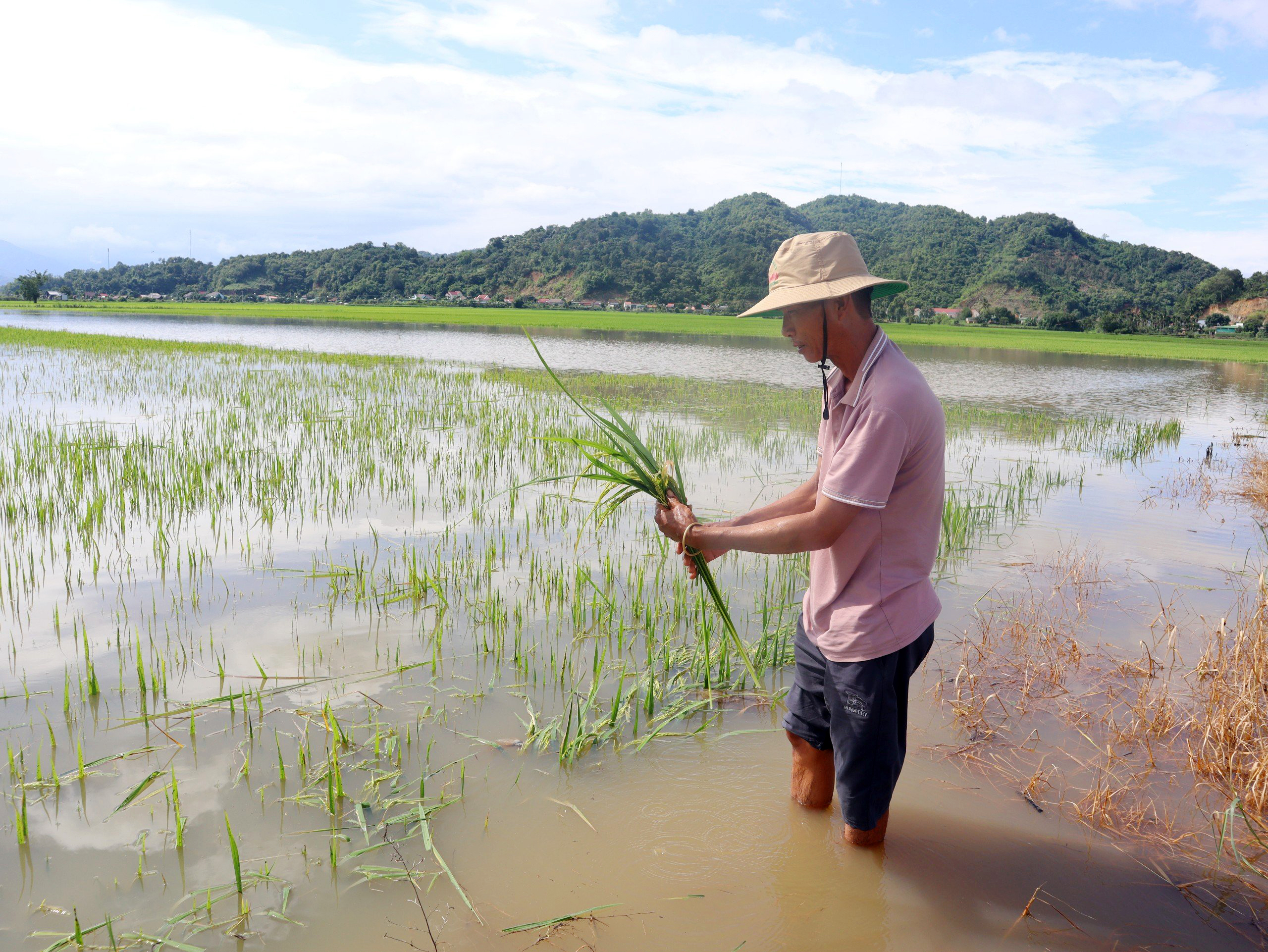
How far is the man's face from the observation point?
200 centimetres

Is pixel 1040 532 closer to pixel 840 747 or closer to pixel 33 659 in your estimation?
pixel 840 747

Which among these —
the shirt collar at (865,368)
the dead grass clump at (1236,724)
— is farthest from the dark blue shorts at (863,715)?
the dead grass clump at (1236,724)

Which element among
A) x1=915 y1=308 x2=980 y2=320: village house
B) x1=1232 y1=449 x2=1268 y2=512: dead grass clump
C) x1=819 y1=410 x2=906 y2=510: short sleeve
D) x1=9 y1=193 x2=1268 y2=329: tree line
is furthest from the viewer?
x1=9 y1=193 x2=1268 y2=329: tree line

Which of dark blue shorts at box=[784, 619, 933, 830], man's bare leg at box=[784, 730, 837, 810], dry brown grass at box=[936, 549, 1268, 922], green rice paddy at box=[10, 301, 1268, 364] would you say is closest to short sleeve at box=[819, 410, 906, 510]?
dark blue shorts at box=[784, 619, 933, 830]

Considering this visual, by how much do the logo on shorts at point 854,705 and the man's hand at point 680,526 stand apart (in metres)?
0.53

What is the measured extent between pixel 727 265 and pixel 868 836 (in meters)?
78.7

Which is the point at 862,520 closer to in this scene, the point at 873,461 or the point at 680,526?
the point at 873,461

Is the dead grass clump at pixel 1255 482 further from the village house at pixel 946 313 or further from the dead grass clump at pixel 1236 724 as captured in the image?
the village house at pixel 946 313

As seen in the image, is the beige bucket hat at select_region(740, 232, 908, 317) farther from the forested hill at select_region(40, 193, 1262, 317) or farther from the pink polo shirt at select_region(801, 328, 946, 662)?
Result: the forested hill at select_region(40, 193, 1262, 317)

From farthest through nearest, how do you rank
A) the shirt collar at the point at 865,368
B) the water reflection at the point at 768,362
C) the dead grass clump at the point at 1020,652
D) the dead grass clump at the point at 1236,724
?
the water reflection at the point at 768,362, the dead grass clump at the point at 1020,652, the dead grass clump at the point at 1236,724, the shirt collar at the point at 865,368

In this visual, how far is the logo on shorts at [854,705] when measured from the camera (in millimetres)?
1990

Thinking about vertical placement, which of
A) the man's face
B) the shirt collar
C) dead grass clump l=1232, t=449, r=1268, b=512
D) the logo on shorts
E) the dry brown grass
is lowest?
the dry brown grass

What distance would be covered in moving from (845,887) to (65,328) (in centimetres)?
3601

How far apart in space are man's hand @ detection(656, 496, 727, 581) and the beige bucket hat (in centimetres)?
66
